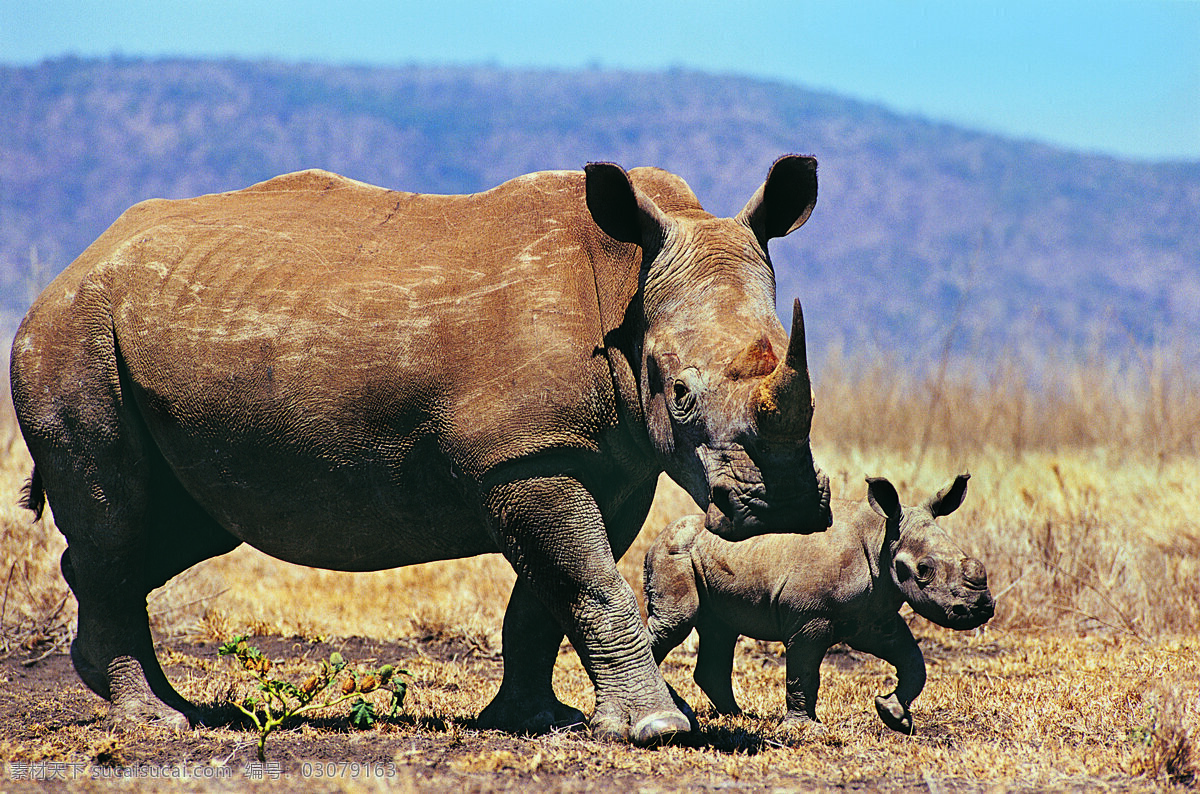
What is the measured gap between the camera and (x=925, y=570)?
16.9 ft

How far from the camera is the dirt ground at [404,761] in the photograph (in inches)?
161

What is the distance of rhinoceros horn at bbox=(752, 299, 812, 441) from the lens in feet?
12.7

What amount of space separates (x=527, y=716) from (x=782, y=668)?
2534 mm

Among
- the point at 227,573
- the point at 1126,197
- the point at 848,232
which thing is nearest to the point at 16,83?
the point at 848,232

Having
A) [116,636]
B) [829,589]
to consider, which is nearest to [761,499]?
[829,589]

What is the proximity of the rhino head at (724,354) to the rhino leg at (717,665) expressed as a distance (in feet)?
4.50

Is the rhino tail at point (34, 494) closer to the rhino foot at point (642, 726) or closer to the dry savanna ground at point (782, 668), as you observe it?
the dry savanna ground at point (782, 668)

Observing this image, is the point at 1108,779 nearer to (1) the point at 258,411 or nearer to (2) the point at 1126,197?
(1) the point at 258,411

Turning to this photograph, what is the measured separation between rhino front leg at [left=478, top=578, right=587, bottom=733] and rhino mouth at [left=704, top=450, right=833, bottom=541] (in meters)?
1.30

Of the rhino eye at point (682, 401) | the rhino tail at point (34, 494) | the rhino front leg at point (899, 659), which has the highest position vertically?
the rhino eye at point (682, 401)

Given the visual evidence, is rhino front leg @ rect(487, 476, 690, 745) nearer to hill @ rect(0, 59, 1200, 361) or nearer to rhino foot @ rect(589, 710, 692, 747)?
rhino foot @ rect(589, 710, 692, 747)

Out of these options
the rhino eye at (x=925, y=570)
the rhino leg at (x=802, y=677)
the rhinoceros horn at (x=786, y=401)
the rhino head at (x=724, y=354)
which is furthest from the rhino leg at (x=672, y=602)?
the rhinoceros horn at (x=786, y=401)

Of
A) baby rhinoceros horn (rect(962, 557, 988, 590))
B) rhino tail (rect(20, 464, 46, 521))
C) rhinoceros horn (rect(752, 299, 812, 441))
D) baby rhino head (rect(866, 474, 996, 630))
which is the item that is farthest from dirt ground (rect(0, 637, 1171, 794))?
rhinoceros horn (rect(752, 299, 812, 441))

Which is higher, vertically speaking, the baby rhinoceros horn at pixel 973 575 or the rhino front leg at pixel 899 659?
the baby rhinoceros horn at pixel 973 575
